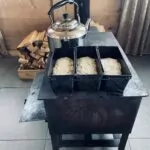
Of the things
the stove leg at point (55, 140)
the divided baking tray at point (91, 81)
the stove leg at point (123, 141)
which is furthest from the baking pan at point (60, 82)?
the stove leg at point (123, 141)

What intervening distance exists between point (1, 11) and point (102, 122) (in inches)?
77.2

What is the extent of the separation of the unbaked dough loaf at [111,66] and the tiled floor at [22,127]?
764mm

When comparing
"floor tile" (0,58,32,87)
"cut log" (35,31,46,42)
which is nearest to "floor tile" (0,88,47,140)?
"floor tile" (0,58,32,87)

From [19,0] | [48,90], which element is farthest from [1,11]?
[48,90]

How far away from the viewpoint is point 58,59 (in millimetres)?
1147

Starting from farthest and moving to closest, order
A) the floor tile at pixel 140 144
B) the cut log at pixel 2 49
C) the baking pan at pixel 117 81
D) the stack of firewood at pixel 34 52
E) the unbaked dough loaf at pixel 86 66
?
the cut log at pixel 2 49, the stack of firewood at pixel 34 52, the floor tile at pixel 140 144, the unbaked dough loaf at pixel 86 66, the baking pan at pixel 117 81

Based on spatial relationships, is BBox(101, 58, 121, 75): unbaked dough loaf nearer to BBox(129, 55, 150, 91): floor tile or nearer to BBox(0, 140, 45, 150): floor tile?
BBox(0, 140, 45, 150): floor tile

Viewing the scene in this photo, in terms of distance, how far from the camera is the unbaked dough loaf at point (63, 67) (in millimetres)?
1037

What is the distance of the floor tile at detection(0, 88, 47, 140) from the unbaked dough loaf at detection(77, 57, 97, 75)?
0.80 meters

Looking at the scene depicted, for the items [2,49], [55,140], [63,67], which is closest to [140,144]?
[55,140]

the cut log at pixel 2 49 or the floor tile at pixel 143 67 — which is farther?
the cut log at pixel 2 49

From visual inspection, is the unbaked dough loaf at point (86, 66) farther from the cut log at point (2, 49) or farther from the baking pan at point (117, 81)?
the cut log at point (2, 49)

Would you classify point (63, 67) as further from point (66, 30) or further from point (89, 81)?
point (66, 30)

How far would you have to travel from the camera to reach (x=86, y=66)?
1075mm
